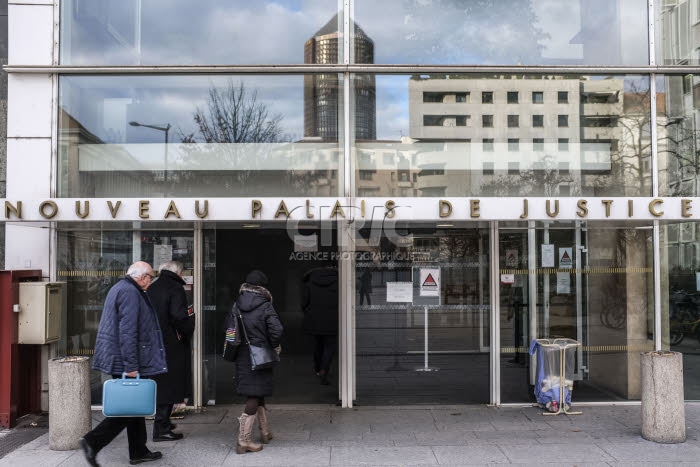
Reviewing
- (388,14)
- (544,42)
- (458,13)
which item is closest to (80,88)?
(388,14)

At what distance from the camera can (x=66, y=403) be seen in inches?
248

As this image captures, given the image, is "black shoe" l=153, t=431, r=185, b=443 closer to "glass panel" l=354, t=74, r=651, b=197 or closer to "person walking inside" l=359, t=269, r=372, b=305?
"person walking inside" l=359, t=269, r=372, b=305

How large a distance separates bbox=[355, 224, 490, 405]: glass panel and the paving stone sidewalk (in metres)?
0.36

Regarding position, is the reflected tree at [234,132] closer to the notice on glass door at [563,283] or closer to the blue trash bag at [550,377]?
the notice on glass door at [563,283]

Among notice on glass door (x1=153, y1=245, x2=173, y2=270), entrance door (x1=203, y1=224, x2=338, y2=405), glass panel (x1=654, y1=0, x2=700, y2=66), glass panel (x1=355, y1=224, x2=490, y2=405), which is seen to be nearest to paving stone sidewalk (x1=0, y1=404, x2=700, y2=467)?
glass panel (x1=355, y1=224, x2=490, y2=405)

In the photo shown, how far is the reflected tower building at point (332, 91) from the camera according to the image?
8203 millimetres

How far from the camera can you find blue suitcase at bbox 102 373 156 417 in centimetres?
546

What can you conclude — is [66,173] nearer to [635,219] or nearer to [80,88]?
[80,88]

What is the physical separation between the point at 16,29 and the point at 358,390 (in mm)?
6475

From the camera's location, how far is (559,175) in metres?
8.31

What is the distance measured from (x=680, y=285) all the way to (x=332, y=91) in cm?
533

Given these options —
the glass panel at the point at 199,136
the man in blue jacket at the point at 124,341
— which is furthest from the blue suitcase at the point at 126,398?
the glass panel at the point at 199,136

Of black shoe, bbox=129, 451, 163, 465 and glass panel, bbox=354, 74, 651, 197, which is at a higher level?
glass panel, bbox=354, 74, 651, 197

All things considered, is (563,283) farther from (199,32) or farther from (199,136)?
(199,32)
